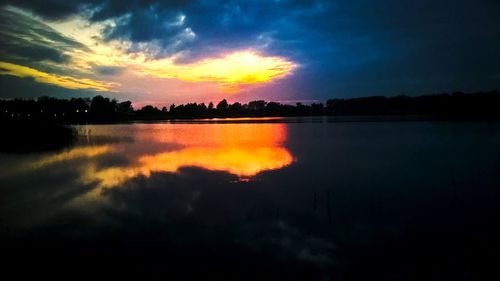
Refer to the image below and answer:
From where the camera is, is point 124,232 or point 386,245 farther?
point 124,232

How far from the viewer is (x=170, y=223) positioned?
9.73 meters

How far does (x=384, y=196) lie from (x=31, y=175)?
65.8ft

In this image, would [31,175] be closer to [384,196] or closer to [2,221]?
[2,221]

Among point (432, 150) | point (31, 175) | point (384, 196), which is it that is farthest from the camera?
point (432, 150)

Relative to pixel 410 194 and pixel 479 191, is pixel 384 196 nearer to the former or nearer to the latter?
pixel 410 194

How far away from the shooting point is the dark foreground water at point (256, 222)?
6828mm

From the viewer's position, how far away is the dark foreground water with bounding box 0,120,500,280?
A: 683 cm

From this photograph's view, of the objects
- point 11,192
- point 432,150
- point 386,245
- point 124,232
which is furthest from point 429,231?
point 432,150

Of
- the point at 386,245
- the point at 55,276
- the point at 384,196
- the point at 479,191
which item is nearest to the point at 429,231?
the point at 386,245

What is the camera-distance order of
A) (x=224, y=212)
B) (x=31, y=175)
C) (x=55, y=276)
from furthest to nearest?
(x=31, y=175), (x=224, y=212), (x=55, y=276)

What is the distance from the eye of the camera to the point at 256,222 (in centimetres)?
977

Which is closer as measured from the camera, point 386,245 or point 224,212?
point 386,245

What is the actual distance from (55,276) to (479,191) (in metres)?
15.7

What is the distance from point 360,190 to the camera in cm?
1391
